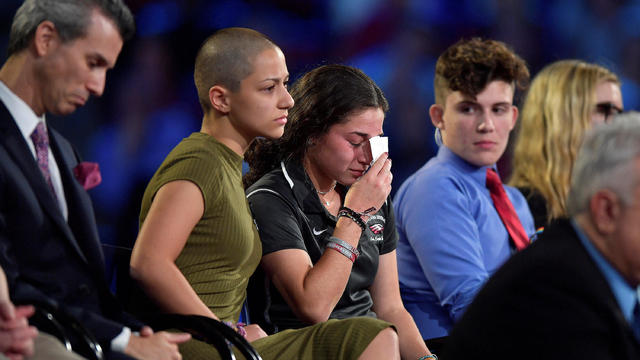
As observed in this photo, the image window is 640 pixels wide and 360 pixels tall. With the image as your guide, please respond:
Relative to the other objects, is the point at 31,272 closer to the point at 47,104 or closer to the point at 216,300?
the point at 47,104

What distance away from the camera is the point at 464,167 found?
3.40 meters

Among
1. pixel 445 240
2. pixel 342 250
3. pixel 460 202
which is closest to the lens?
pixel 342 250

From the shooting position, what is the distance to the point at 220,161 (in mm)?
2268

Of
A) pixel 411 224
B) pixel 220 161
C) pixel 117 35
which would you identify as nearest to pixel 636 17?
pixel 411 224

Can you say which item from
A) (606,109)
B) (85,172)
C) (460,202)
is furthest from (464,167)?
(85,172)

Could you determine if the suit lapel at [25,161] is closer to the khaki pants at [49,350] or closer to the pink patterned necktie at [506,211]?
the khaki pants at [49,350]

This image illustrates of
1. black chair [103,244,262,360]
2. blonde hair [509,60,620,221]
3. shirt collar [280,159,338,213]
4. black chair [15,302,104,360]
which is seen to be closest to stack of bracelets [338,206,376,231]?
shirt collar [280,159,338,213]

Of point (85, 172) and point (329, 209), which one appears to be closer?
point (85, 172)

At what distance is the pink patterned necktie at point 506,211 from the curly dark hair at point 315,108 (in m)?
0.80

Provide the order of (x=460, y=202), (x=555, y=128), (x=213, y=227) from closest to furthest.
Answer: (x=213, y=227) < (x=460, y=202) < (x=555, y=128)

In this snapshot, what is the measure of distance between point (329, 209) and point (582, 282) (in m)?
1.37

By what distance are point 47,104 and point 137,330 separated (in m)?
0.58

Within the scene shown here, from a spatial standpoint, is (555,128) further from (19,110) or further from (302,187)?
(19,110)

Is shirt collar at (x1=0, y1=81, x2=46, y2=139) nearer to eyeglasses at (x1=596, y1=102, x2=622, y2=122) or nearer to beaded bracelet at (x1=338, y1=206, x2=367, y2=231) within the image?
beaded bracelet at (x1=338, y1=206, x2=367, y2=231)
